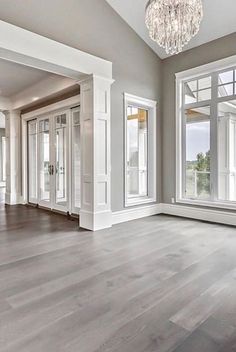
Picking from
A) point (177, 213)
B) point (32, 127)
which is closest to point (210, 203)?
point (177, 213)

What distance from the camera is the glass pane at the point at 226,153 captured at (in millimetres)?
4922

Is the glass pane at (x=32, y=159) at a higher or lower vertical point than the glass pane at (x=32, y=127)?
lower

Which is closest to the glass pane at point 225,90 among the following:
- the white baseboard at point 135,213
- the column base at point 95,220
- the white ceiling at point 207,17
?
the white ceiling at point 207,17

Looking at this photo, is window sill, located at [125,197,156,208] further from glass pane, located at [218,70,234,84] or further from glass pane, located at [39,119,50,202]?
glass pane, located at [218,70,234,84]

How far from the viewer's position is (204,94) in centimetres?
517

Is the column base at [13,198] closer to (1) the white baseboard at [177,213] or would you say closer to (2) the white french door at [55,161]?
(2) the white french door at [55,161]

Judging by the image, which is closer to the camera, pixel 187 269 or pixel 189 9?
pixel 187 269

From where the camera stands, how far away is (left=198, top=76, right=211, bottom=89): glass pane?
507 cm

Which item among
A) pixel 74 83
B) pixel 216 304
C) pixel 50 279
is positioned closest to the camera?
pixel 216 304

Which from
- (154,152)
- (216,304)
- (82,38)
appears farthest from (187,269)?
(82,38)

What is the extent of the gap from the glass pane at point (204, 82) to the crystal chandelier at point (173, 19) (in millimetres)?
1961

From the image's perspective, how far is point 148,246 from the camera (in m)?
3.49

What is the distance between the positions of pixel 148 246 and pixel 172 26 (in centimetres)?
288

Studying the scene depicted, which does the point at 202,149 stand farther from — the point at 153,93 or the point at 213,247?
the point at 213,247
